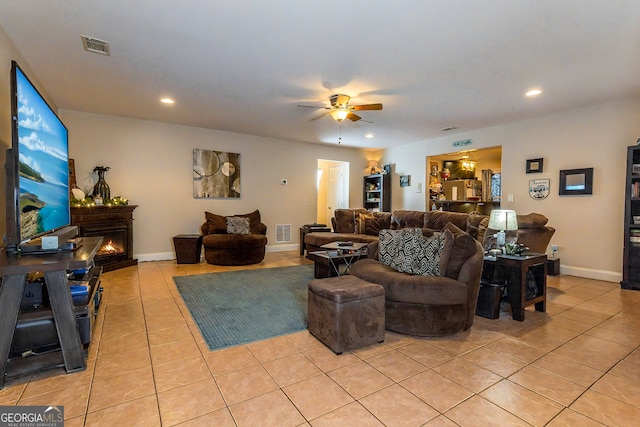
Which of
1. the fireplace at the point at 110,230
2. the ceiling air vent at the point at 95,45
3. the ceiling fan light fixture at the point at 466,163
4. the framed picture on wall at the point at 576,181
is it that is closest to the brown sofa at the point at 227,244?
the fireplace at the point at 110,230

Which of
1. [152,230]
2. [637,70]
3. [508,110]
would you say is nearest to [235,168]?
[152,230]

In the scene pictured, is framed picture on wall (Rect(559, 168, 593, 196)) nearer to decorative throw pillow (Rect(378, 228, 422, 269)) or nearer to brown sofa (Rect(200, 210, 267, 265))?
decorative throw pillow (Rect(378, 228, 422, 269))

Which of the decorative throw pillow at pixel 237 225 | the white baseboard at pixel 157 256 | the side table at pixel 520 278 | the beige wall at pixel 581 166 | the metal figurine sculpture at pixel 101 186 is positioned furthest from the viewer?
the decorative throw pillow at pixel 237 225

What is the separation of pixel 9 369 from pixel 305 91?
3591 mm

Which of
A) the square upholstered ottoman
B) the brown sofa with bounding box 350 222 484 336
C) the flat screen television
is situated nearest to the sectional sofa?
the brown sofa with bounding box 350 222 484 336

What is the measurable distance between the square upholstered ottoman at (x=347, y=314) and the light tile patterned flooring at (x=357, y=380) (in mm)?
86

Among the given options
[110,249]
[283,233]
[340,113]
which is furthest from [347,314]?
[283,233]

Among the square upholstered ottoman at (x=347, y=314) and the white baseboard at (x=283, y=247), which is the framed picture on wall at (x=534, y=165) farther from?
the white baseboard at (x=283, y=247)

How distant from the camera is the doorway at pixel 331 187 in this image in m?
8.23

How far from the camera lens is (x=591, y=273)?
452 centimetres

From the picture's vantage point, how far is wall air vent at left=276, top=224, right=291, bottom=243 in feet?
22.8

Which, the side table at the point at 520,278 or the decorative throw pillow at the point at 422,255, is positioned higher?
the decorative throw pillow at the point at 422,255

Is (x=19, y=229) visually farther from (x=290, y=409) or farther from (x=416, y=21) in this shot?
(x=416, y=21)

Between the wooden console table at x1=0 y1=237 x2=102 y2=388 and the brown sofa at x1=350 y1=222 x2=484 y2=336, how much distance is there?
2.14 m
